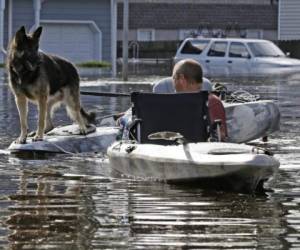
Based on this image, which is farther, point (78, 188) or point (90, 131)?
point (90, 131)

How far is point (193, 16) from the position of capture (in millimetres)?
64375

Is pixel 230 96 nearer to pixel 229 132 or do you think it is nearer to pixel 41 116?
pixel 229 132

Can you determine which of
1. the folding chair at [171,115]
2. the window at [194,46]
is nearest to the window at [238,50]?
the window at [194,46]

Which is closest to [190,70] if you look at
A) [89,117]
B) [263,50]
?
[89,117]

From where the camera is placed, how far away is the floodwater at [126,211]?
277 inches

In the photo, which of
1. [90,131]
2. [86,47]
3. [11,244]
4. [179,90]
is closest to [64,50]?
[86,47]

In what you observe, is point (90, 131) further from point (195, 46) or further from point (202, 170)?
point (195, 46)

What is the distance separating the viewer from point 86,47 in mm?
41656

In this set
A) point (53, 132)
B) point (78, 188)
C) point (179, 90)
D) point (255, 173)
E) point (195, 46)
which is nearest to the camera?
point (255, 173)

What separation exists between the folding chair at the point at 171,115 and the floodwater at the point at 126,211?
62 centimetres

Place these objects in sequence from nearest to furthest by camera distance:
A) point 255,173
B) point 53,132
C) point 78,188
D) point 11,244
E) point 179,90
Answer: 1. point 11,244
2. point 255,173
3. point 78,188
4. point 179,90
5. point 53,132

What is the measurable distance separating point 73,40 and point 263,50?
25.2 ft

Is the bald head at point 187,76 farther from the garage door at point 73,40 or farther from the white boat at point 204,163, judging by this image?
the garage door at point 73,40

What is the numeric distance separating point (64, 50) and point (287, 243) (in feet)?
115
